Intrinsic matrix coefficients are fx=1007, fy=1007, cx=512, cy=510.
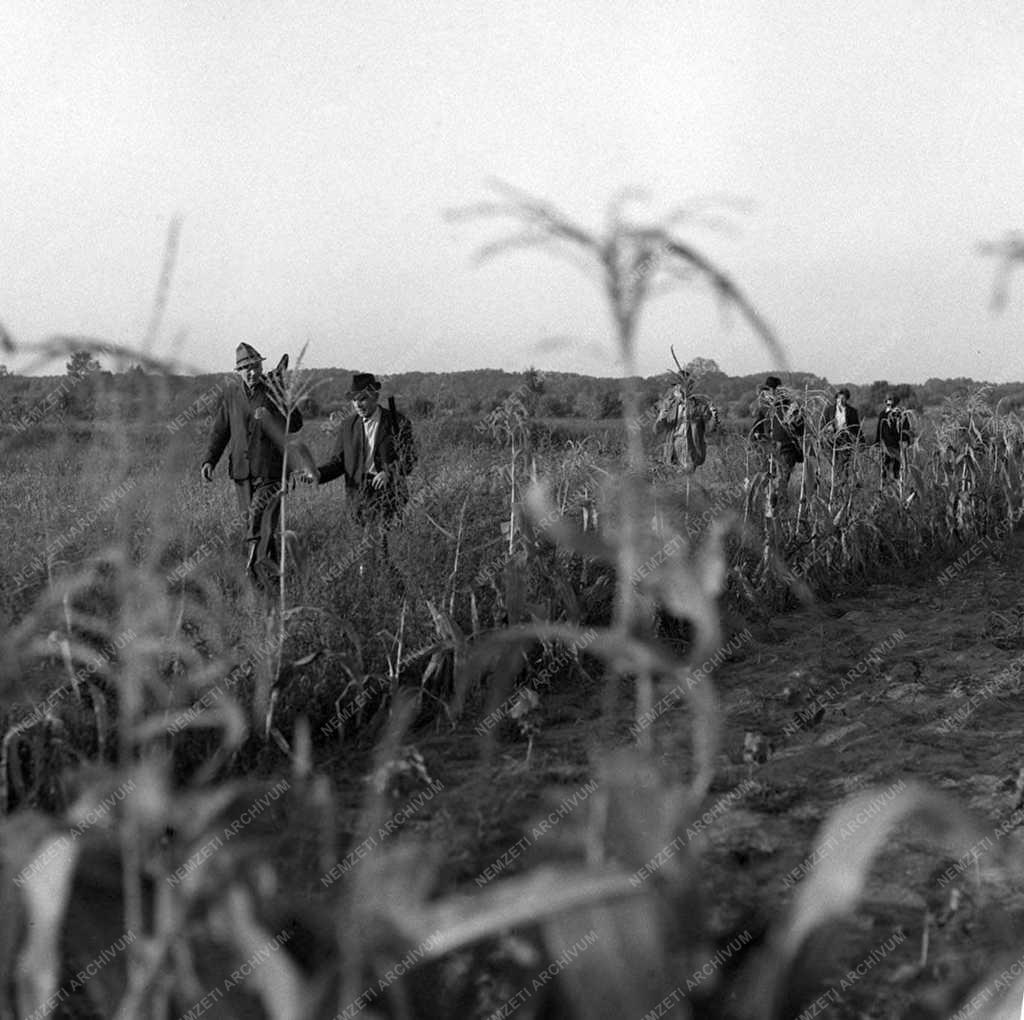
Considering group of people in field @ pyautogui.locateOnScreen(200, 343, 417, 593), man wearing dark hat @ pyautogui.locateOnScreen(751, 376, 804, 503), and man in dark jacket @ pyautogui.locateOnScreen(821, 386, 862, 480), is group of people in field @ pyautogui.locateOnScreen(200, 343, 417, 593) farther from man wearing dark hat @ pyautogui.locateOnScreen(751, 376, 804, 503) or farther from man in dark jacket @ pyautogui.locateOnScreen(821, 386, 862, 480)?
man in dark jacket @ pyautogui.locateOnScreen(821, 386, 862, 480)

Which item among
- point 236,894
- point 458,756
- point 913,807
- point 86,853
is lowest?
point 458,756

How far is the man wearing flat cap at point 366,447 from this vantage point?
6.12 metres

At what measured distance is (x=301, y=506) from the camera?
8.21m

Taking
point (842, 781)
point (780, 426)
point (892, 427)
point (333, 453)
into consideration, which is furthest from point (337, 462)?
point (892, 427)

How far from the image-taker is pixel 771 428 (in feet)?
23.0

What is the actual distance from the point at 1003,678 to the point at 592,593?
6.05 feet

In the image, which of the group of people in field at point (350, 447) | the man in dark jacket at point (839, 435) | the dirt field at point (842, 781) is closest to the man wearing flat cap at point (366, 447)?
the group of people in field at point (350, 447)

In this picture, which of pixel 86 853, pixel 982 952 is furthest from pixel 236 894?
pixel 982 952

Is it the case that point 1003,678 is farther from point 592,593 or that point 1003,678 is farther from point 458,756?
point 458,756

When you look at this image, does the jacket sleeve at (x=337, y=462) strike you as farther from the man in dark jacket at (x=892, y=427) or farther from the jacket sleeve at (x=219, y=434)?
the man in dark jacket at (x=892, y=427)

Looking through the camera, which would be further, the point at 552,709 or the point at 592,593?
the point at 592,593

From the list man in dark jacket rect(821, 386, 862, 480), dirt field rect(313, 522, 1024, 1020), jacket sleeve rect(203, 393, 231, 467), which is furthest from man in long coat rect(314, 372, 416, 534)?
man in dark jacket rect(821, 386, 862, 480)

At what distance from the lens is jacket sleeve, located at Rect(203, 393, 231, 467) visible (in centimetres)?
614

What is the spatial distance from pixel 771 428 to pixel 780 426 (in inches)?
35.4
